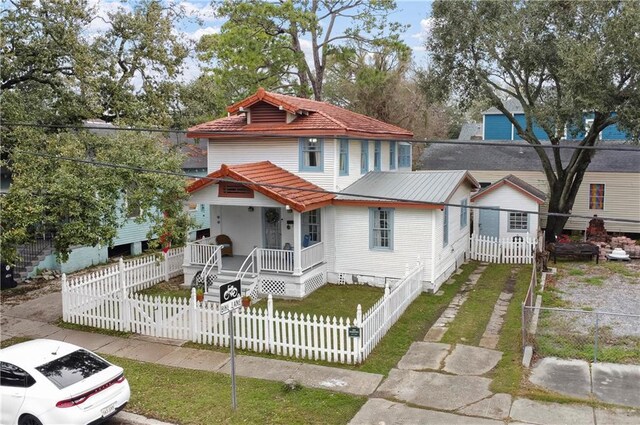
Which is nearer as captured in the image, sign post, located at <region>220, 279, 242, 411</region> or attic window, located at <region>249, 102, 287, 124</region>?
sign post, located at <region>220, 279, 242, 411</region>

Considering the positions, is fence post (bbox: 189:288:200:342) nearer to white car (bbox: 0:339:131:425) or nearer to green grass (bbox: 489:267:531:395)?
white car (bbox: 0:339:131:425)

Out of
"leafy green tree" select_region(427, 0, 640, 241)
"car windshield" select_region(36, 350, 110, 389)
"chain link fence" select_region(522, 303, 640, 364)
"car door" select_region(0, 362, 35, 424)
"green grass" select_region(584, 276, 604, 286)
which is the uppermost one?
"leafy green tree" select_region(427, 0, 640, 241)

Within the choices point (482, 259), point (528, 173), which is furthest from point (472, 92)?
point (482, 259)

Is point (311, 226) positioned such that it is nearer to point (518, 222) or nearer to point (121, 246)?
point (518, 222)

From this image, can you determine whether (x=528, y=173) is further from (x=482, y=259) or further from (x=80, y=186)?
(x=80, y=186)

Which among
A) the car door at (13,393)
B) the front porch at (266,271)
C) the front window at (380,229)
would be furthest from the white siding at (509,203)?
the car door at (13,393)

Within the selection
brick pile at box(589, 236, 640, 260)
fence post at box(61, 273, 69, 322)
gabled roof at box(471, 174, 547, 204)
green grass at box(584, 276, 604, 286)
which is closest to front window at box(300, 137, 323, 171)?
fence post at box(61, 273, 69, 322)

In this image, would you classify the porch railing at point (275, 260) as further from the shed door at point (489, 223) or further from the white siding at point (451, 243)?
the shed door at point (489, 223)
